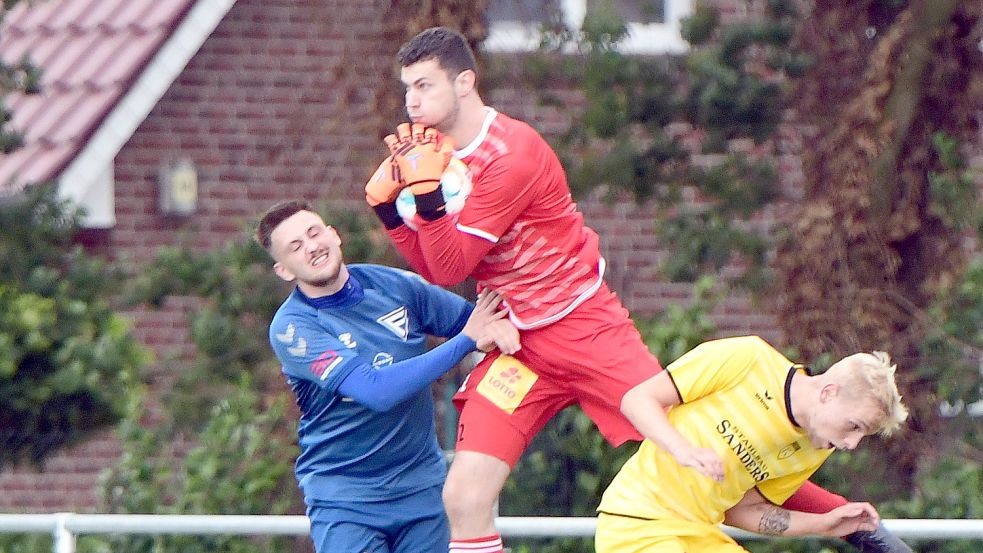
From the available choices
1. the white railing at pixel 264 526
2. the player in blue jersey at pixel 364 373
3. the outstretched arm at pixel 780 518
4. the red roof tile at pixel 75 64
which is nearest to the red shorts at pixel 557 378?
the player in blue jersey at pixel 364 373

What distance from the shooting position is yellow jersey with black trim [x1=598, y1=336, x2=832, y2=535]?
456cm

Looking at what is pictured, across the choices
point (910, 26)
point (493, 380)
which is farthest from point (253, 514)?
point (910, 26)

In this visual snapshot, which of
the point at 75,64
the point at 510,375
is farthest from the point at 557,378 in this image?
the point at 75,64

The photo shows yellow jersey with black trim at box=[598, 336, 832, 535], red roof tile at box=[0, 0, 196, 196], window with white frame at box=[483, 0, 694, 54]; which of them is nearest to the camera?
yellow jersey with black trim at box=[598, 336, 832, 535]

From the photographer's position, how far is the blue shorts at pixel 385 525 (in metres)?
5.04

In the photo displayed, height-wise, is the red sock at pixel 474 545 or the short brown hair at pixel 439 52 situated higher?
the short brown hair at pixel 439 52

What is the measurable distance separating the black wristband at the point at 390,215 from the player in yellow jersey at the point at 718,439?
81 cm

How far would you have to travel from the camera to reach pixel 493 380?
16.3 feet

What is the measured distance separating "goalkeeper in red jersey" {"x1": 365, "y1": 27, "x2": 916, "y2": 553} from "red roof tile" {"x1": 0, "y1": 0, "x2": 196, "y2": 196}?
14.3ft

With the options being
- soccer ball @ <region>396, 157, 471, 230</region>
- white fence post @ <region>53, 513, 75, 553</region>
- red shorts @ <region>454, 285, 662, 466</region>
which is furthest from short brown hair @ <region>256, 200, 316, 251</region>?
white fence post @ <region>53, 513, 75, 553</region>

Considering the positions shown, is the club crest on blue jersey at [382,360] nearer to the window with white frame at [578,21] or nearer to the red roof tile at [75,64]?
the window with white frame at [578,21]

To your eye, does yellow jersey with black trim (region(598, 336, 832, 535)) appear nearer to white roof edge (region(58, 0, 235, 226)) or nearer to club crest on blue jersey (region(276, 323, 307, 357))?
club crest on blue jersey (region(276, 323, 307, 357))

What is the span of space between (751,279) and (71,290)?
119 inches

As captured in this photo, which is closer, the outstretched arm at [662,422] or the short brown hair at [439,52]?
the outstretched arm at [662,422]
